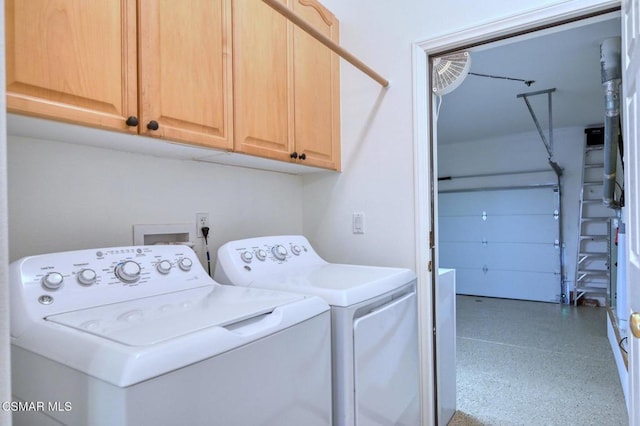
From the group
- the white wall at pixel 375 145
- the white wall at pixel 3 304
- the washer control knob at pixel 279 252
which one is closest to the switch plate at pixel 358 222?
the white wall at pixel 375 145

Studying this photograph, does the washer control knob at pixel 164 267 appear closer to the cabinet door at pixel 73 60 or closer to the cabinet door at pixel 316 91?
the cabinet door at pixel 73 60

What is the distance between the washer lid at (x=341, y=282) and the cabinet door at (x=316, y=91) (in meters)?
0.56

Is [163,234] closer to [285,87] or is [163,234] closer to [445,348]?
[285,87]

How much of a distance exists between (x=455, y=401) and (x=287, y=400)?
176 cm

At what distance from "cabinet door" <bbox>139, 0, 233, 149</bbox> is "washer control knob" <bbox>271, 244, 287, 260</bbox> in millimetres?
538

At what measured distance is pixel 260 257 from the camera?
1.57 metres

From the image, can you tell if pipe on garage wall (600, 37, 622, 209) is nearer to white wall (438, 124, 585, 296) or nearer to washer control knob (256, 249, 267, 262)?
washer control knob (256, 249, 267, 262)

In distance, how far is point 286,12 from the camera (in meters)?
1.29

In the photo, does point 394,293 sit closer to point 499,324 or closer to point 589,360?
point 589,360

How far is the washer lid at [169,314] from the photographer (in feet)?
2.48

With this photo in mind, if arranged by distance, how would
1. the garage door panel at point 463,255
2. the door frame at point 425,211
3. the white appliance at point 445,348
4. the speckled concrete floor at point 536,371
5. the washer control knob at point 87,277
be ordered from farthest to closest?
the garage door panel at point 463,255
the speckled concrete floor at point 536,371
the white appliance at point 445,348
the door frame at point 425,211
the washer control knob at point 87,277

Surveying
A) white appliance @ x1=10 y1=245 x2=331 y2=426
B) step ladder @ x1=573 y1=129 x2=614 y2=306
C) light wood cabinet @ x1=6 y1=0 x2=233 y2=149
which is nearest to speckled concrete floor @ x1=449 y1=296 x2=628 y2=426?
step ladder @ x1=573 y1=129 x2=614 y2=306

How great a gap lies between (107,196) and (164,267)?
0.36 meters

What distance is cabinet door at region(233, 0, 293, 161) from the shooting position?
4.73ft
